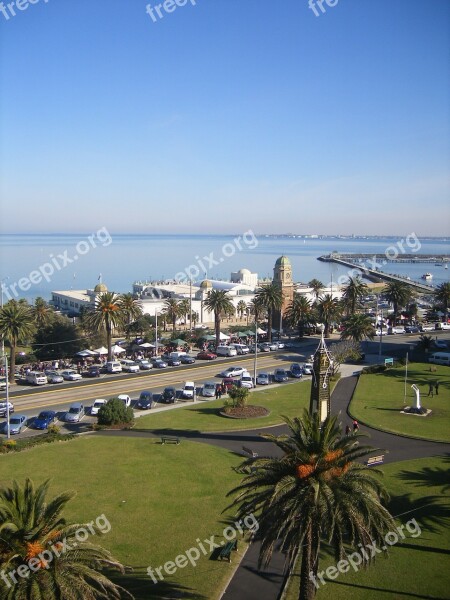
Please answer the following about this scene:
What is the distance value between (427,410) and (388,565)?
2002 centimetres

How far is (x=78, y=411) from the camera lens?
34281mm

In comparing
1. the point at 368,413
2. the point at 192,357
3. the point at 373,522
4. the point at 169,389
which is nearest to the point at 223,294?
the point at 192,357

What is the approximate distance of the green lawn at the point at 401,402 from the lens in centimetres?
3134

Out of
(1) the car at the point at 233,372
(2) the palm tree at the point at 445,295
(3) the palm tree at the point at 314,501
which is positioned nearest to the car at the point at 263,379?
(1) the car at the point at 233,372

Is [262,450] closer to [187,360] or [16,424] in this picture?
[16,424]

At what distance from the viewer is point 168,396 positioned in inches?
1531

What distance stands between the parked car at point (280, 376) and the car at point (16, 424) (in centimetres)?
2174

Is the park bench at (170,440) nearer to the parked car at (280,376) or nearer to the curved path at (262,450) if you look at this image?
the curved path at (262,450)

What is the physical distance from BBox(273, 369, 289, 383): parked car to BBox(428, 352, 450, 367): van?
15950 mm

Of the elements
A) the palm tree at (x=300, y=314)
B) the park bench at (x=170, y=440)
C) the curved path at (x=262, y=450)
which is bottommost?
the curved path at (x=262, y=450)

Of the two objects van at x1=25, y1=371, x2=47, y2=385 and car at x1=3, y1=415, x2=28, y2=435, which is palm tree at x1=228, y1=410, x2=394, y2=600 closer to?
car at x1=3, y1=415, x2=28, y2=435

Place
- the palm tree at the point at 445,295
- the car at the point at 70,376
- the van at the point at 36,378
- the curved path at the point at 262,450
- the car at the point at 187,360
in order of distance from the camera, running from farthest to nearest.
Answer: the palm tree at the point at 445,295 < the car at the point at 187,360 < the car at the point at 70,376 < the van at the point at 36,378 < the curved path at the point at 262,450

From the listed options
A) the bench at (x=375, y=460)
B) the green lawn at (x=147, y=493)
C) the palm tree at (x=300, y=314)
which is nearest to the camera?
the green lawn at (x=147, y=493)

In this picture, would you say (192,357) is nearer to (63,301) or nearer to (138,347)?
(138,347)
